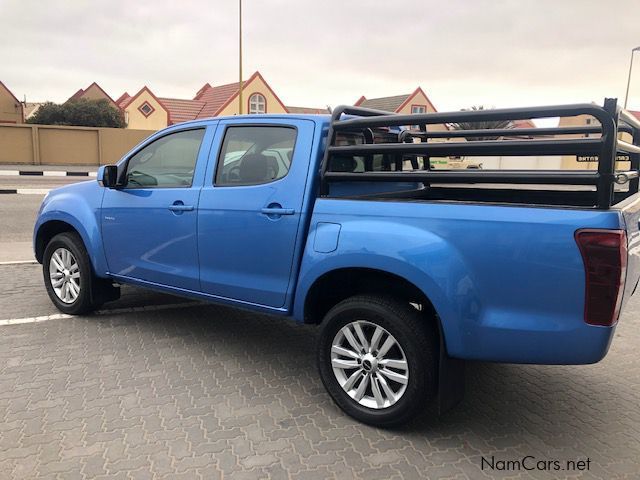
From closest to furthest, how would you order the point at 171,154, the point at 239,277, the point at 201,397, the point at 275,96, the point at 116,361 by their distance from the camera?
1. the point at 201,397
2. the point at 239,277
3. the point at 116,361
4. the point at 171,154
5. the point at 275,96

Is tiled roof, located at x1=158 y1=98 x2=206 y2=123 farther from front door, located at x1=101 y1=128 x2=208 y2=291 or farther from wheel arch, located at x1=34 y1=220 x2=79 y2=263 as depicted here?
front door, located at x1=101 y1=128 x2=208 y2=291

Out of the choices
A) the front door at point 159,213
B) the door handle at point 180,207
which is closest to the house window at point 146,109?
the front door at point 159,213

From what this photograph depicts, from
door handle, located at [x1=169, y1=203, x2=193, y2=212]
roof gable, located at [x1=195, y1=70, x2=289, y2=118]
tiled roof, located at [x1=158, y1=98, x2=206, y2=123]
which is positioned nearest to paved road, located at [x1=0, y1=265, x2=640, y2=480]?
door handle, located at [x1=169, y1=203, x2=193, y2=212]

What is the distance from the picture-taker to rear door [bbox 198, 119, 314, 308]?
3455mm

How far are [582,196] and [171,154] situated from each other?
10.1ft

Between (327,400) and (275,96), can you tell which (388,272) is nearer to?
(327,400)

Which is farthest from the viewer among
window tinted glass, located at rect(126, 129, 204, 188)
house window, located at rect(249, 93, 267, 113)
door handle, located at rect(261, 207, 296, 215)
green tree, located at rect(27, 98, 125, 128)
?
house window, located at rect(249, 93, 267, 113)

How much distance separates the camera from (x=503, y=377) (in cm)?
389

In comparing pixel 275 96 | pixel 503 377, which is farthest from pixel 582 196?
pixel 275 96

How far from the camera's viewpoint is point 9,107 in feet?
153

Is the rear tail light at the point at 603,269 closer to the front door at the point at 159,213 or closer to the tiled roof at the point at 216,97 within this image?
the front door at the point at 159,213

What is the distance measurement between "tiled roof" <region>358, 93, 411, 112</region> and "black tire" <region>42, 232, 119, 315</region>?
40493 millimetres

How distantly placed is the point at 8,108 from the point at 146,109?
39.0 ft

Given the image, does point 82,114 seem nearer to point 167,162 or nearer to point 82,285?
point 82,285
